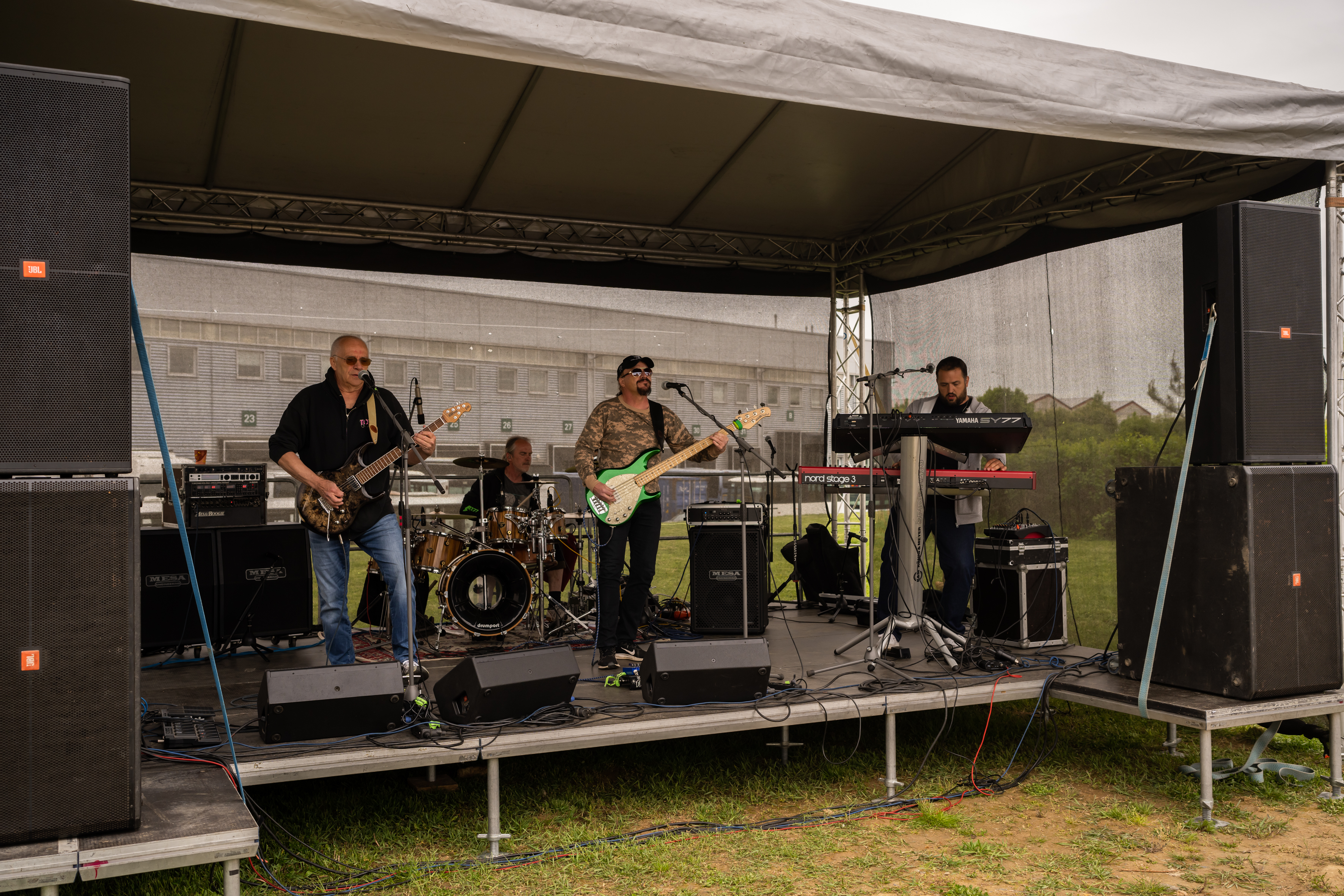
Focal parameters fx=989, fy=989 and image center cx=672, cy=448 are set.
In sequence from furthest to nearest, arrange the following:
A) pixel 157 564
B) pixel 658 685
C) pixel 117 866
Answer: pixel 157 564 → pixel 658 685 → pixel 117 866

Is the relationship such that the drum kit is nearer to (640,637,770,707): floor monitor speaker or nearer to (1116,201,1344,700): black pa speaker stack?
(640,637,770,707): floor monitor speaker

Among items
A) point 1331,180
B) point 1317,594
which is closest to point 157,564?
point 1317,594

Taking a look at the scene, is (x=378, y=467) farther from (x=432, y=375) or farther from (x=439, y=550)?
(x=432, y=375)

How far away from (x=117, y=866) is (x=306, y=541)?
3809mm

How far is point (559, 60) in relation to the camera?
3.43 m

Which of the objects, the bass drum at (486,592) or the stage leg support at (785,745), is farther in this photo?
the bass drum at (486,592)

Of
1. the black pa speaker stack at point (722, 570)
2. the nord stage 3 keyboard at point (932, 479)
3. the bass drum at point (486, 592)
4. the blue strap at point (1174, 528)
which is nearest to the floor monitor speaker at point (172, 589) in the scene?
the bass drum at point (486, 592)

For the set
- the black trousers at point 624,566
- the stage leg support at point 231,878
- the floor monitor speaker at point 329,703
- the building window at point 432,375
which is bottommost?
the stage leg support at point 231,878

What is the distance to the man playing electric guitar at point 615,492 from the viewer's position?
5250 mm

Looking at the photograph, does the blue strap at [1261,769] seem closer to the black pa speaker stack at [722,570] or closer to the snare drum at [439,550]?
the black pa speaker stack at [722,570]

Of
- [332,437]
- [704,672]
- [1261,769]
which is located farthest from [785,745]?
[332,437]

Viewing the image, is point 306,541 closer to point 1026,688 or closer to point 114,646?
point 114,646

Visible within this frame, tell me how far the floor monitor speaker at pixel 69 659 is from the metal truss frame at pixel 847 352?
6235 millimetres

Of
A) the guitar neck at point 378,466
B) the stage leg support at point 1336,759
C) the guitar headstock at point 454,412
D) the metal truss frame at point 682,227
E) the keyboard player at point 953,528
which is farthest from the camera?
the metal truss frame at point 682,227
